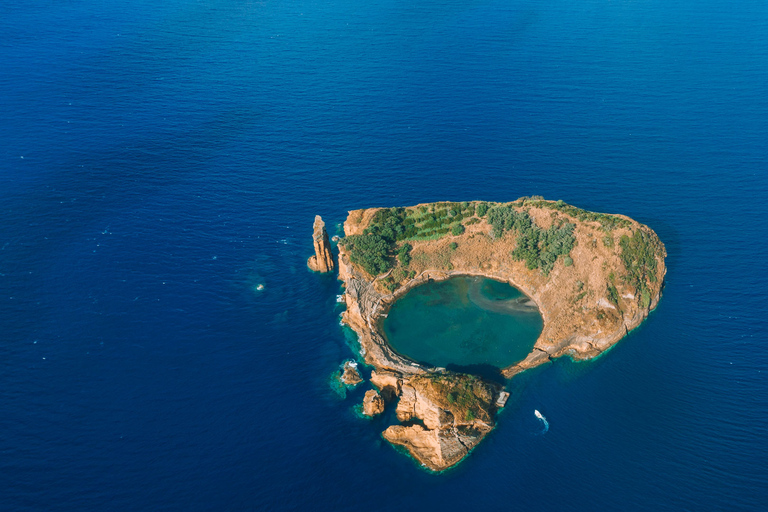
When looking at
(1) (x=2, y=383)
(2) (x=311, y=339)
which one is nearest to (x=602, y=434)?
(2) (x=311, y=339)

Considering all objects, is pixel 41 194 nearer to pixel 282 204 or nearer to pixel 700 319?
pixel 282 204

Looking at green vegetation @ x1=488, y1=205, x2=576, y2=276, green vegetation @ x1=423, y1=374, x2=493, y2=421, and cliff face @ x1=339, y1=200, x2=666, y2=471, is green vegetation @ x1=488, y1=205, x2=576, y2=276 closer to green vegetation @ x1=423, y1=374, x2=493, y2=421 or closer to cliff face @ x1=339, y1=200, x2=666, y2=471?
cliff face @ x1=339, y1=200, x2=666, y2=471

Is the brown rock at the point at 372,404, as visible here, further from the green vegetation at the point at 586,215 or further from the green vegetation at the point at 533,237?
the green vegetation at the point at 586,215

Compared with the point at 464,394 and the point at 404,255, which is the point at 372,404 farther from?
the point at 404,255

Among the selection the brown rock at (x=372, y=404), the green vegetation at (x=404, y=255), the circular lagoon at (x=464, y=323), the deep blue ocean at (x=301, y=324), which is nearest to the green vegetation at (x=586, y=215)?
the deep blue ocean at (x=301, y=324)

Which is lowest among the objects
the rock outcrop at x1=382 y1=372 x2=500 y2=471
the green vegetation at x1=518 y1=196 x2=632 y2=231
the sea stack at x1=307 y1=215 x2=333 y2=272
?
the rock outcrop at x1=382 y1=372 x2=500 y2=471

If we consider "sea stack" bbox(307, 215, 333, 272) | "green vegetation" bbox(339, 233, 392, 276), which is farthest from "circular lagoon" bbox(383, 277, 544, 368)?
"sea stack" bbox(307, 215, 333, 272)
